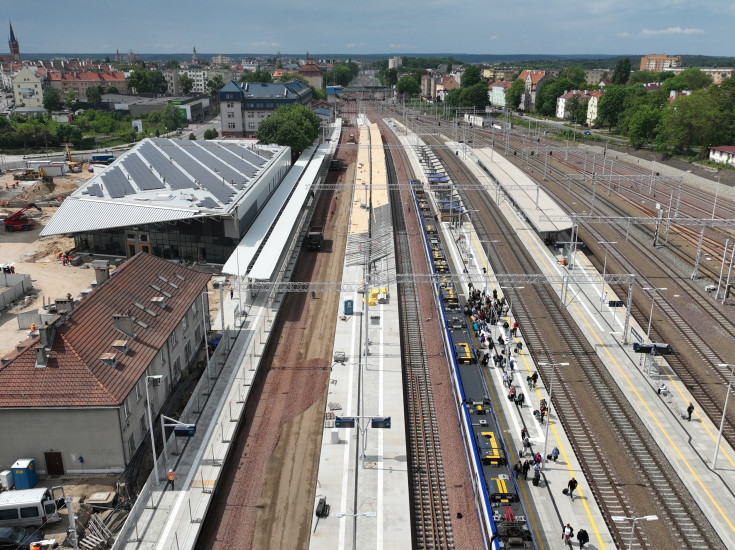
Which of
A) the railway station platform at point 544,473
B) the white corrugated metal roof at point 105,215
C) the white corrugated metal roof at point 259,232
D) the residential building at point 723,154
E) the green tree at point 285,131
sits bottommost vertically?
the railway station platform at point 544,473

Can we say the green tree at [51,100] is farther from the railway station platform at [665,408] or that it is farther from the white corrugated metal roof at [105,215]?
the railway station platform at [665,408]

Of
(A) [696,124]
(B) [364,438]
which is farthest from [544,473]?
(A) [696,124]

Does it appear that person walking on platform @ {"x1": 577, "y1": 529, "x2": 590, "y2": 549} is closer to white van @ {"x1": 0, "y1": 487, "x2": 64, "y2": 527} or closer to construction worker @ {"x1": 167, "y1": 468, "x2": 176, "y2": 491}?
construction worker @ {"x1": 167, "y1": 468, "x2": 176, "y2": 491}

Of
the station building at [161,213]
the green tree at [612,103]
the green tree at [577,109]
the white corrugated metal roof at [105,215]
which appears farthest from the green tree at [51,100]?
the green tree at [612,103]

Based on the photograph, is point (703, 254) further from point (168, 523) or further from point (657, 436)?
point (168, 523)

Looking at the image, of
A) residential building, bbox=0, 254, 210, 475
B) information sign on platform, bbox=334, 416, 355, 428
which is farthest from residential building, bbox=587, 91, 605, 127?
residential building, bbox=0, 254, 210, 475

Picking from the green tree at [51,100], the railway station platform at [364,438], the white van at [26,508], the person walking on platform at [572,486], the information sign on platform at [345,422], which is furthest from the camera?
the green tree at [51,100]
